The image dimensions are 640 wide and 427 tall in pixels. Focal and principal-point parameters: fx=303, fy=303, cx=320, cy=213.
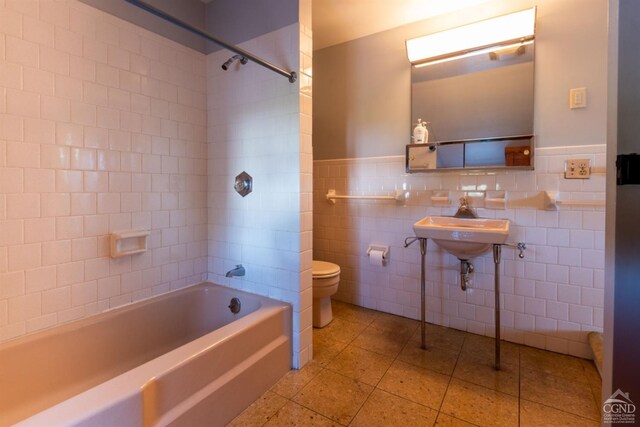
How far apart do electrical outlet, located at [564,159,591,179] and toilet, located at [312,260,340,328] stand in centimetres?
163

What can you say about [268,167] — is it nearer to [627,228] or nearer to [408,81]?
[408,81]

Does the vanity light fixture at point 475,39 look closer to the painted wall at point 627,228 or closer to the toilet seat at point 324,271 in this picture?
the painted wall at point 627,228

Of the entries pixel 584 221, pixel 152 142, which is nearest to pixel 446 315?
pixel 584 221

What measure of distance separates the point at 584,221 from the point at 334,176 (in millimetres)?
1825

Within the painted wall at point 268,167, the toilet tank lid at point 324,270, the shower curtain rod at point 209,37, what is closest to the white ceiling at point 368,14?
the painted wall at point 268,167

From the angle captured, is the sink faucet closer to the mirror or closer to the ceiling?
the mirror

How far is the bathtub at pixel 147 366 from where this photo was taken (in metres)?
1.05

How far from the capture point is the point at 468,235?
1782 millimetres

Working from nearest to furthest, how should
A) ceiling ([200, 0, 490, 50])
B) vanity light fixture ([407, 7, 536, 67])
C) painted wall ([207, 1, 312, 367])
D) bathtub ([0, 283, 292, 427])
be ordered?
bathtub ([0, 283, 292, 427])
painted wall ([207, 1, 312, 367])
vanity light fixture ([407, 7, 536, 67])
ceiling ([200, 0, 490, 50])

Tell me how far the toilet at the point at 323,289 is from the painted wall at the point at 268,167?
343 millimetres

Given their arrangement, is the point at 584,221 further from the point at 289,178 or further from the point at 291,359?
the point at 291,359

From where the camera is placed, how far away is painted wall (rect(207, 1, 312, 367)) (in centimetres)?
179

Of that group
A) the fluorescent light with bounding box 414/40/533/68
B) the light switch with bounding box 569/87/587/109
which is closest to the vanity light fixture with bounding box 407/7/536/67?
the fluorescent light with bounding box 414/40/533/68

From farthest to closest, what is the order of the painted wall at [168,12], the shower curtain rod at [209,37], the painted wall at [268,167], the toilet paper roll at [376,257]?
the toilet paper roll at [376,257] < the painted wall at [268,167] < the painted wall at [168,12] < the shower curtain rod at [209,37]
